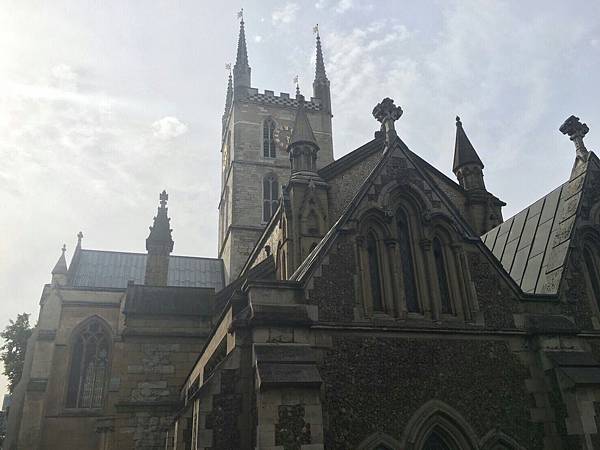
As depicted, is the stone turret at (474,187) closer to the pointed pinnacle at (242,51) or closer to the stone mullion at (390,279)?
the stone mullion at (390,279)

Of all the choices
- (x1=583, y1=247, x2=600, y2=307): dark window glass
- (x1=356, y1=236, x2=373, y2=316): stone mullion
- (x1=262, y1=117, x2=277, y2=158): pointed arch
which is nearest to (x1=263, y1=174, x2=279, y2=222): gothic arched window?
(x1=262, y1=117, x2=277, y2=158): pointed arch

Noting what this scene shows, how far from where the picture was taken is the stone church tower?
3259cm

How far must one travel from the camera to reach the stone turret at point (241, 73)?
121 ft

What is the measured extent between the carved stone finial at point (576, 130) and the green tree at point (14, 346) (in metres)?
31.4

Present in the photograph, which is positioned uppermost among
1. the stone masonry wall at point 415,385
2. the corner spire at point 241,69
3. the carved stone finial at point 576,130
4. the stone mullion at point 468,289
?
the corner spire at point 241,69

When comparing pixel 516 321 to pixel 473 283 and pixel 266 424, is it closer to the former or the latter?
pixel 473 283

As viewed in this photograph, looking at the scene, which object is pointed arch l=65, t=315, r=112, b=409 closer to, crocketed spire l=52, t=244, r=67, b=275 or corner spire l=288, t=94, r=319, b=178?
crocketed spire l=52, t=244, r=67, b=275

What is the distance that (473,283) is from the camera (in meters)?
10.0

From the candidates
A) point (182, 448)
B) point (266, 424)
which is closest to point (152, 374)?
point (182, 448)

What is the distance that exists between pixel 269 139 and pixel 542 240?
26274 mm

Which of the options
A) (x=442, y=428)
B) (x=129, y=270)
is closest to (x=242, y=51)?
(x=129, y=270)

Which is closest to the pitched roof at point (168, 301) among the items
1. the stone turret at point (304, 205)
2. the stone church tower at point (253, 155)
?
the stone turret at point (304, 205)

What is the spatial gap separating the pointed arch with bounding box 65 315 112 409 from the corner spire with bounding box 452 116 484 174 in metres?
16.8

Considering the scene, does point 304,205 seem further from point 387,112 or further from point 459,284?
point 459,284
